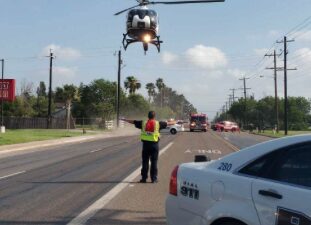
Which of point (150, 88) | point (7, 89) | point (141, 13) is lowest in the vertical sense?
point (141, 13)

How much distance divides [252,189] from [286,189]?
14.5 inches

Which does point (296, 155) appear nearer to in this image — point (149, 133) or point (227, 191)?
point (227, 191)

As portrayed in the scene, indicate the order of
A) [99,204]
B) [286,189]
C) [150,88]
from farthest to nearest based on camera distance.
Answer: [150,88]
[99,204]
[286,189]

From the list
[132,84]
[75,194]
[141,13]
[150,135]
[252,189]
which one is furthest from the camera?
[132,84]

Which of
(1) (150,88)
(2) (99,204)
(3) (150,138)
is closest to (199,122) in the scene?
(3) (150,138)

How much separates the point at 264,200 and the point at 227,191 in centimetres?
48

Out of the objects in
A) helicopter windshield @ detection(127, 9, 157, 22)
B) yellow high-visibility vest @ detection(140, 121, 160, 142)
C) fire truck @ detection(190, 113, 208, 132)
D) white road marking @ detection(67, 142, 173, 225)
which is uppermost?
helicopter windshield @ detection(127, 9, 157, 22)

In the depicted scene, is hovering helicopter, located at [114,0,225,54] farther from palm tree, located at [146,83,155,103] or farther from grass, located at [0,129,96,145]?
palm tree, located at [146,83,155,103]

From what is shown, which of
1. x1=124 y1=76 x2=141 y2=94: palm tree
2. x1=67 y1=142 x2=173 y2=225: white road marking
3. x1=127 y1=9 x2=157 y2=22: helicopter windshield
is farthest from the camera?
x1=124 y1=76 x2=141 y2=94: palm tree

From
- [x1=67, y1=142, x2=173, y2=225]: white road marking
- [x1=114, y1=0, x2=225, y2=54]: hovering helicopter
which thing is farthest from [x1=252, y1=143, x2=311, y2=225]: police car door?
[x1=114, y1=0, x2=225, y2=54]: hovering helicopter

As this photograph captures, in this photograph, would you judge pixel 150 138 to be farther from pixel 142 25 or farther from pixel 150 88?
pixel 150 88

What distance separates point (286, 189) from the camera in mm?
4730

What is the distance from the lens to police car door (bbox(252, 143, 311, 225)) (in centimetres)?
457

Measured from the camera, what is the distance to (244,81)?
393ft
